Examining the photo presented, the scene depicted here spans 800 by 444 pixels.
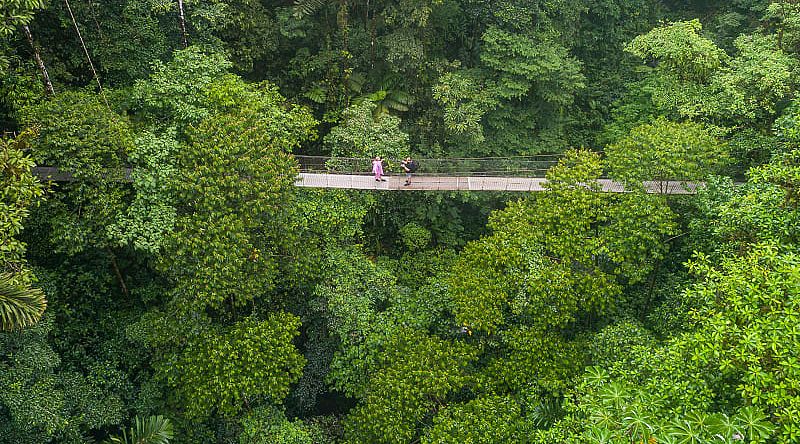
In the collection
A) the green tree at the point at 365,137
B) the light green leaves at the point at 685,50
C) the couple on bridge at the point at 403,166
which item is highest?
the light green leaves at the point at 685,50

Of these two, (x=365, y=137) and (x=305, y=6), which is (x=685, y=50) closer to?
(x=365, y=137)

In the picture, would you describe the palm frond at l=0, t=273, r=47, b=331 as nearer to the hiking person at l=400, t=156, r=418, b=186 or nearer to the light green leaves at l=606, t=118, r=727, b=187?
the hiking person at l=400, t=156, r=418, b=186

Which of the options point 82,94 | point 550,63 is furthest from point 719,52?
point 82,94

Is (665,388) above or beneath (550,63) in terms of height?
beneath

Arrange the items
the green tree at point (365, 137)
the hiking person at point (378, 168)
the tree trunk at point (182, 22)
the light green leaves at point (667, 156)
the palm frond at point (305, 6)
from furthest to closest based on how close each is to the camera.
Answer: the palm frond at point (305, 6) < the green tree at point (365, 137) < the hiking person at point (378, 168) < the tree trunk at point (182, 22) < the light green leaves at point (667, 156)

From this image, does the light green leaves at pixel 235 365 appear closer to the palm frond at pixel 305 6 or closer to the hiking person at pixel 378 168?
the hiking person at pixel 378 168

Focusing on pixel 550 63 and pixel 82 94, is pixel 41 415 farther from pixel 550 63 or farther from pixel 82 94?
pixel 550 63

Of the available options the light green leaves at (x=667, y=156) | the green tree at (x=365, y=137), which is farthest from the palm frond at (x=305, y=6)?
the light green leaves at (x=667, y=156)
